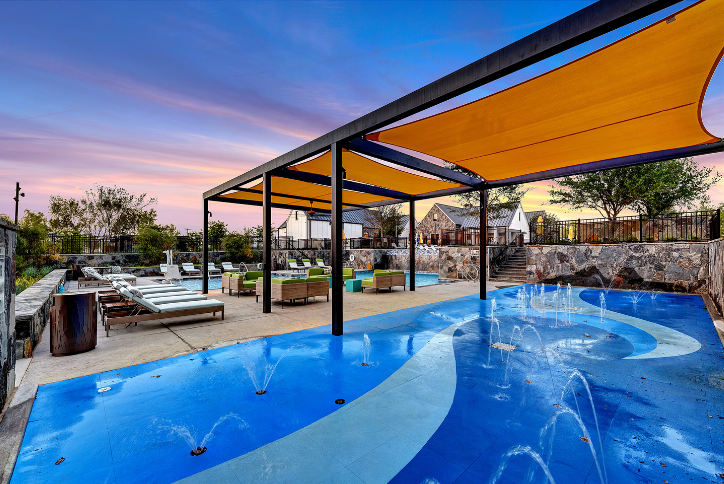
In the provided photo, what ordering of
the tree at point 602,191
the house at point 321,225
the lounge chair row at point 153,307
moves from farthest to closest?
the house at point 321,225
the tree at point 602,191
the lounge chair row at point 153,307

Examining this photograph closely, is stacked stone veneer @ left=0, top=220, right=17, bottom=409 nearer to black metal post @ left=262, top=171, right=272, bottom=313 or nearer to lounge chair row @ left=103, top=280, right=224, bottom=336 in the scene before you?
lounge chair row @ left=103, top=280, right=224, bottom=336

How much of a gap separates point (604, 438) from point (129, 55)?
12.8m

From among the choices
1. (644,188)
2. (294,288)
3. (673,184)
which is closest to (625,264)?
(644,188)

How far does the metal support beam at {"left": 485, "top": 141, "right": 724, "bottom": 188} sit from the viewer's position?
233 inches

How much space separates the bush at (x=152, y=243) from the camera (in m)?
18.2

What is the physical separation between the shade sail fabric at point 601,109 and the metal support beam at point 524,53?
22.7 inches

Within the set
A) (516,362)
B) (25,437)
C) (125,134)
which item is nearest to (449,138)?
(516,362)

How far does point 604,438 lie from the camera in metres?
2.73

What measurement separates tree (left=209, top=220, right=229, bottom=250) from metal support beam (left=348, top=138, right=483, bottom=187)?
1819cm

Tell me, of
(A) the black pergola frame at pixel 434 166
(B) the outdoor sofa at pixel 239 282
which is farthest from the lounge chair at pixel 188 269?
(B) the outdoor sofa at pixel 239 282

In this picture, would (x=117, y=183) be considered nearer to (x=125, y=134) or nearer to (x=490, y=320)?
(x=125, y=134)

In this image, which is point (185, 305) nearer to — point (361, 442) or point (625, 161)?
point (361, 442)

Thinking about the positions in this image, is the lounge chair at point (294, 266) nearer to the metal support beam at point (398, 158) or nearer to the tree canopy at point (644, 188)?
the metal support beam at point (398, 158)

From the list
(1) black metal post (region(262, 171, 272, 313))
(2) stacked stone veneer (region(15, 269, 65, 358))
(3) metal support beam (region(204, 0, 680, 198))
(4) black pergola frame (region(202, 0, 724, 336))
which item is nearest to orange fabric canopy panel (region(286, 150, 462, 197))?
(4) black pergola frame (region(202, 0, 724, 336))
